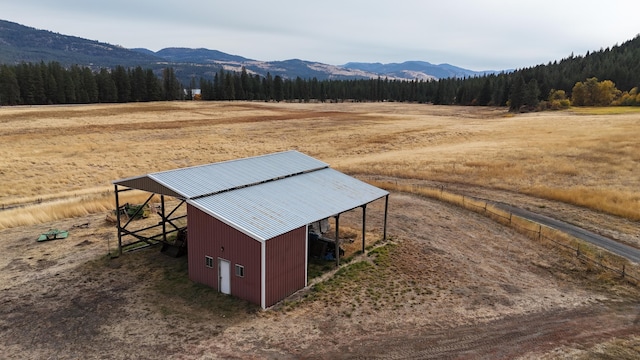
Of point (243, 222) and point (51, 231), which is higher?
point (243, 222)

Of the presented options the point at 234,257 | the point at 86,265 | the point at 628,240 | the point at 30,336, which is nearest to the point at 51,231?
the point at 86,265

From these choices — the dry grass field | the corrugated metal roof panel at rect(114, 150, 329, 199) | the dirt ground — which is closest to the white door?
the dirt ground

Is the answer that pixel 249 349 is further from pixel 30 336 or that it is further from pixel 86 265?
pixel 86 265

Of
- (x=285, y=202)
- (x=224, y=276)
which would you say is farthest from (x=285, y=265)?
(x=285, y=202)

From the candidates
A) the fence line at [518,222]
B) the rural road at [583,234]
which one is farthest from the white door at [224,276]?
the rural road at [583,234]

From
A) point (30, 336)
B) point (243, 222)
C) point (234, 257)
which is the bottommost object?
point (30, 336)

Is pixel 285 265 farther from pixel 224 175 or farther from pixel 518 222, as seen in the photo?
pixel 518 222
